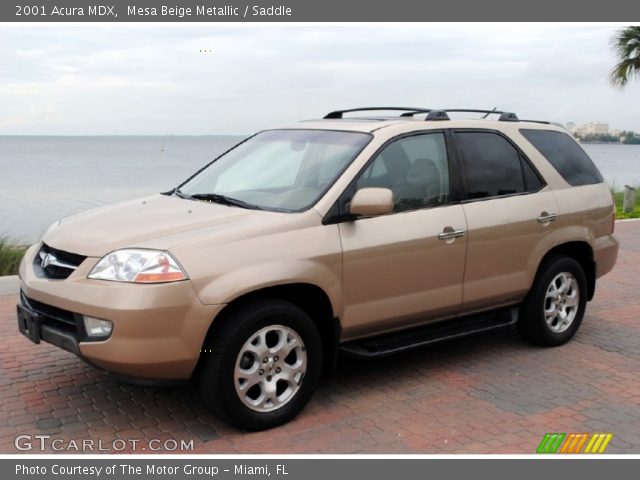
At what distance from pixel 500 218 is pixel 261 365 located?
2285mm

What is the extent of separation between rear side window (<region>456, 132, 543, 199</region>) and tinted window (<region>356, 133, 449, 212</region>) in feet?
0.77

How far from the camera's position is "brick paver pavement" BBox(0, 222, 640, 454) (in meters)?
4.42

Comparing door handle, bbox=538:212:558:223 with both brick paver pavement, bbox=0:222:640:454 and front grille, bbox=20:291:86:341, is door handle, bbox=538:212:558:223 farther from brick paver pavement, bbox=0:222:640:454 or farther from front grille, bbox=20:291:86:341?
front grille, bbox=20:291:86:341

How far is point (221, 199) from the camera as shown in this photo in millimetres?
5141

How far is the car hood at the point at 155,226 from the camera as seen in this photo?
4.35 meters

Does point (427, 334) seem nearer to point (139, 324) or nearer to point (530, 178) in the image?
point (530, 178)

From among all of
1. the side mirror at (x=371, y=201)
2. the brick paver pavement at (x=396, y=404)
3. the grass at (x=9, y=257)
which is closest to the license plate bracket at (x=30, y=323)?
the brick paver pavement at (x=396, y=404)

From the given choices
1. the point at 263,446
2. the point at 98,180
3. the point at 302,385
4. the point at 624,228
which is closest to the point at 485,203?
the point at 302,385

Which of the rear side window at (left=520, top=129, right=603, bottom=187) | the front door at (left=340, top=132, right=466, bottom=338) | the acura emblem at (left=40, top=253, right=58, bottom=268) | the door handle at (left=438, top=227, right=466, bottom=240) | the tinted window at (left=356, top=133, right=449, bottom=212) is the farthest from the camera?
the rear side window at (left=520, top=129, right=603, bottom=187)

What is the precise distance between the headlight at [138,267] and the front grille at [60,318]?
28cm

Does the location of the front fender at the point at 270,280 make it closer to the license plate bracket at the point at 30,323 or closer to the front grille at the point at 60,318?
the front grille at the point at 60,318

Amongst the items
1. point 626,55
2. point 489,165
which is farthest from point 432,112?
point 626,55

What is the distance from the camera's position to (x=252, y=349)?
14.4 feet

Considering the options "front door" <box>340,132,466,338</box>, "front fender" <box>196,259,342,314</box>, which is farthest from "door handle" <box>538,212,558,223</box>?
"front fender" <box>196,259,342,314</box>
